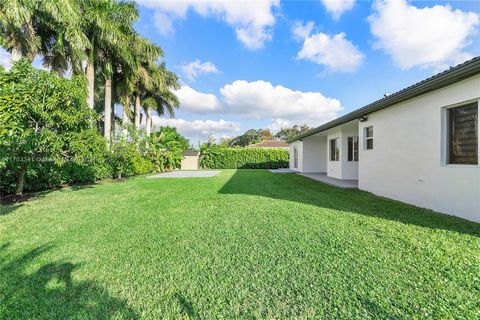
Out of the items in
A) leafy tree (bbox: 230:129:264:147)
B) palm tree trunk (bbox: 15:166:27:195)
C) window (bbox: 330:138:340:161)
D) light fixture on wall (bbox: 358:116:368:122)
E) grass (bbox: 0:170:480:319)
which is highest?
leafy tree (bbox: 230:129:264:147)

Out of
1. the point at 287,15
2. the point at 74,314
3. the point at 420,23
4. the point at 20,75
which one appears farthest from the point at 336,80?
the point at 74,314

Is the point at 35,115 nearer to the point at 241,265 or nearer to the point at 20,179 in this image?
the point at 20,179

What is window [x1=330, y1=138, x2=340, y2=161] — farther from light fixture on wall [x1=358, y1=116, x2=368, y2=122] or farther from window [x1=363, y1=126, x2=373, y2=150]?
light fixture on wall [x1=358, y1=116, x2=368, y2=122]

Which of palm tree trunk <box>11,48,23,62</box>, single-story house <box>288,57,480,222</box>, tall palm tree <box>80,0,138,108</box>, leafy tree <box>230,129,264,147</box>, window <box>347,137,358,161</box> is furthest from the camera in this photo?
leafy tree <box>230,129,264,147</box>

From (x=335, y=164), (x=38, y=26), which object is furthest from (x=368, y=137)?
(x=38, y=26)

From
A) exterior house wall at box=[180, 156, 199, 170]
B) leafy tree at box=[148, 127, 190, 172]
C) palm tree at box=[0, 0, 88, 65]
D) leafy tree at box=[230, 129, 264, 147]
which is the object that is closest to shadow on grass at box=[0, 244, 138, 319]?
palm tree at box=[0, 0, 88, 65]

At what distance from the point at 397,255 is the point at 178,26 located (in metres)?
14.6

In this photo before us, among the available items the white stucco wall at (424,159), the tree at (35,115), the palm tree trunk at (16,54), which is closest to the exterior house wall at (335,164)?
the white stucco wall at (424,159)

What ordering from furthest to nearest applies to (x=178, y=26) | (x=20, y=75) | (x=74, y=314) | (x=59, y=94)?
(x=178, y=26)
(x=59, y=94)
(x=20, y=75)
(x=74, y=314)

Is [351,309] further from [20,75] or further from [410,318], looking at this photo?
[20,75]

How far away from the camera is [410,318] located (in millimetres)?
2104

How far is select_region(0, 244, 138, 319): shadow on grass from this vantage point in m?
2.26

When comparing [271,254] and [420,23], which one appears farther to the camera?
[420,23]

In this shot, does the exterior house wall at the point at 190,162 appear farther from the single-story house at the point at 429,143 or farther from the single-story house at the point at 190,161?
the single-story house at the point at 429,143
